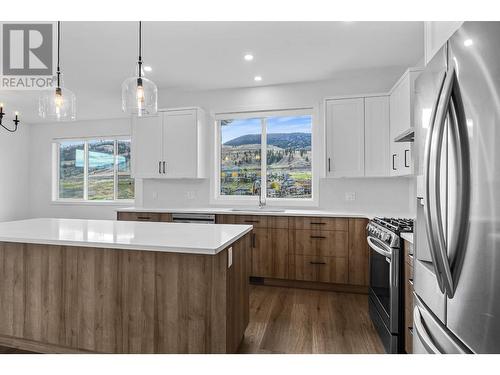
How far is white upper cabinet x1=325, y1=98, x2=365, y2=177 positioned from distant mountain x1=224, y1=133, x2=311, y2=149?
524 mm

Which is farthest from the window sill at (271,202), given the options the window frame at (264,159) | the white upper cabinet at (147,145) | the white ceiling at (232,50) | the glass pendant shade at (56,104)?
the glass pendant shade at (56,104)

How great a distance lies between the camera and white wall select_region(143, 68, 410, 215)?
143 inches

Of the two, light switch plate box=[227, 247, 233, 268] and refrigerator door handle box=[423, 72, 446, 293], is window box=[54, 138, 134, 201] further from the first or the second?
refrigerator door handle box=[423, 72, 446, 293]

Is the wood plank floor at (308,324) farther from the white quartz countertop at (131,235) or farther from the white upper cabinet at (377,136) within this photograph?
the white upper cabinet at (377,136)

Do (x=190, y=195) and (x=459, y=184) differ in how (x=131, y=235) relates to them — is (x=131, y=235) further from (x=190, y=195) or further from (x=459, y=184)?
(x=190, y=195)

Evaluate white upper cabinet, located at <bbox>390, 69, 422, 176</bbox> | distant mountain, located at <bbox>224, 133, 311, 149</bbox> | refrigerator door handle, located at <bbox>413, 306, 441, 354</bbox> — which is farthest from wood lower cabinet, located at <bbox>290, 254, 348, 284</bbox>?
refrigerator door handle, located at <bbox>413, 306, 441, 354</bbox>

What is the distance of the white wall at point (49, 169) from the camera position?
595 cm

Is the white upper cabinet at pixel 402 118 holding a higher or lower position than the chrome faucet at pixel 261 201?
higher

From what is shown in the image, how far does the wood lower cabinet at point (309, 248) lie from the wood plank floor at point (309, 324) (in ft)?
0.75

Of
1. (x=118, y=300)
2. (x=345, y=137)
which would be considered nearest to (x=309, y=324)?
(x=118, y=300)

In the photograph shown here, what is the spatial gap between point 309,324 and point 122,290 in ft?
5.48

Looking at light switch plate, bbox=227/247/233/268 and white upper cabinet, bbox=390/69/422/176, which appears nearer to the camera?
light switch plate, bbox=227/247/233/268

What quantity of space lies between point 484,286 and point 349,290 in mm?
2795
